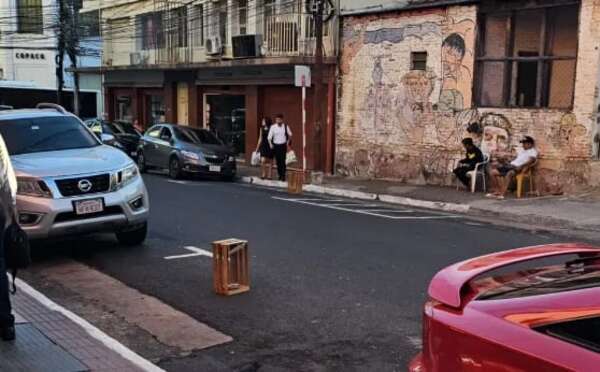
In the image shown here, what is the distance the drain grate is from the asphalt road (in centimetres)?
69

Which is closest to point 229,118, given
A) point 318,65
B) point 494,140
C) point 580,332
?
point 318,65

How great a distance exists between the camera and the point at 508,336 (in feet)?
7.86

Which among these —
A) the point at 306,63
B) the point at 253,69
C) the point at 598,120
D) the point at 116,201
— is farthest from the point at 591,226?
the point at 253,69

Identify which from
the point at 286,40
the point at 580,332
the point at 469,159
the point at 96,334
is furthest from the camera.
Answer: the point at 286,40

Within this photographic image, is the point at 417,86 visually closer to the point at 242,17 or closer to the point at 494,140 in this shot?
the point at 494,140

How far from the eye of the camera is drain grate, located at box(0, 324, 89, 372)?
457 centimetres

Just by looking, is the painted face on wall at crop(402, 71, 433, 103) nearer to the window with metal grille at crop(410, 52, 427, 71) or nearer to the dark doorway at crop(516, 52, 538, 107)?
the window with metal grille at crop(410, 52, 427, 71)

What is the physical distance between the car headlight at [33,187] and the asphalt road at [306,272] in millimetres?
1024

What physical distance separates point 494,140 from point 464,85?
1.61 m

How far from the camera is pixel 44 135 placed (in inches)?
348

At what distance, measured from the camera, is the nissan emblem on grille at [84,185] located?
779 cm

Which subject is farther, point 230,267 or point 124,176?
point 124,176

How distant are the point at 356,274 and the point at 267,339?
2210 millimetres

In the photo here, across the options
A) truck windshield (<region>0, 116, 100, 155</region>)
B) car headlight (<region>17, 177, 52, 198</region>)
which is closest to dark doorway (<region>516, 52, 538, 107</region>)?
truck windshield (<region>0, 116, 100, 155</region>)
